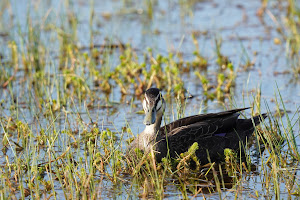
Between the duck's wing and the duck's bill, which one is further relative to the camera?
the duck's wing

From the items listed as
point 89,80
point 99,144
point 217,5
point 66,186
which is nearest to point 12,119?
point 99,144

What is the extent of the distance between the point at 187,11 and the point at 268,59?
140 inches

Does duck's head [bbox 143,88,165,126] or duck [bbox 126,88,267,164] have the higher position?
duck's head [bbox 143,88,165,126]

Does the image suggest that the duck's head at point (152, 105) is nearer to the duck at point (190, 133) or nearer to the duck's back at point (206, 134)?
the duck at point (190, 133)

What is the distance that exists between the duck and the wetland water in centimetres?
32

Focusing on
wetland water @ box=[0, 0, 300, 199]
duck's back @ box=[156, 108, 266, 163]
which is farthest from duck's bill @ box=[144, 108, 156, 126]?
wetland water @ box=[0, 0, 300, 199]

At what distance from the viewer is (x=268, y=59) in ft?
37.3

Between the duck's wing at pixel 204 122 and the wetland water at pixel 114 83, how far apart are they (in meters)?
0.41

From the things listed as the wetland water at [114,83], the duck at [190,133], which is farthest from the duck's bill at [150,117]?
the wetland water at [114,83]

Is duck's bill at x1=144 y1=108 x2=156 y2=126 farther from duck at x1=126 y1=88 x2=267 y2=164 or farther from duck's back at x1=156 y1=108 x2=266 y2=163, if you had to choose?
duck's back at x1=156 y1=108 x2=266 y2=163

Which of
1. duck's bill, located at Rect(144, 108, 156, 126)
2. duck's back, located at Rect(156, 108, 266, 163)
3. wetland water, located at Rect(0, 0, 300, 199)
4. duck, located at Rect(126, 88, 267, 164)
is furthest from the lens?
duck's back, located at Rect(156, 108, 266, 163)

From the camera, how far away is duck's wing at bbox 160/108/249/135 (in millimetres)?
7285

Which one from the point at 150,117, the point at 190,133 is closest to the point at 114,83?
the point at 190,133

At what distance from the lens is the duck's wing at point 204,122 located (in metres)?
7.29
